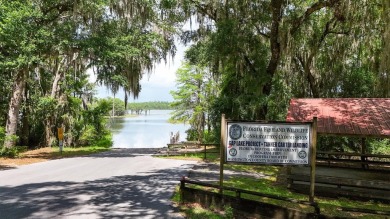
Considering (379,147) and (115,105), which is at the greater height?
(115,105)

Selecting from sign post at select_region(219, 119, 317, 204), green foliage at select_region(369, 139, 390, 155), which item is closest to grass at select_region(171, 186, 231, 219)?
sign post at select_region(219, 119, 317, 204)

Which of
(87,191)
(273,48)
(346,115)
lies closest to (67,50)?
(87,191)

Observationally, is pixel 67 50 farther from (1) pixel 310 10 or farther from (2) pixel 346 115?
(2) pixel 346 115

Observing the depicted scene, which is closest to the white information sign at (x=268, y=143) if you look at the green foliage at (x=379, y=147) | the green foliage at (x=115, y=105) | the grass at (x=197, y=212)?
the grass at (x=197, y=212)

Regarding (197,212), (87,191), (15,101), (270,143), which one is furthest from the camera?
(15,101)

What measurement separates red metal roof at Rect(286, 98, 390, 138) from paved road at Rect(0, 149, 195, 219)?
5.39m

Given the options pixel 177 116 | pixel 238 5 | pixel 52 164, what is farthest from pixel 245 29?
pixel 177 116

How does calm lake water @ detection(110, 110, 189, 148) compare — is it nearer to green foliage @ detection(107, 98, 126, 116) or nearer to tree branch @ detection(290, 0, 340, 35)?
green foliage @ detection(107, 98, 126, 116)

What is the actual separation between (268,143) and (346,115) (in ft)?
18.7

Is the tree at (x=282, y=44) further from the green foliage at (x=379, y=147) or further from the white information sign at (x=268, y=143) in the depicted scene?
the white information sign at (x=268, y=143)

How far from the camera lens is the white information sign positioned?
7.50 metres

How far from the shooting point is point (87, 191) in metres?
9.16

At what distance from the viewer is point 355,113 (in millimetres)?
11852

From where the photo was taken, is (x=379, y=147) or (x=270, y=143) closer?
(x=270, y=143)
